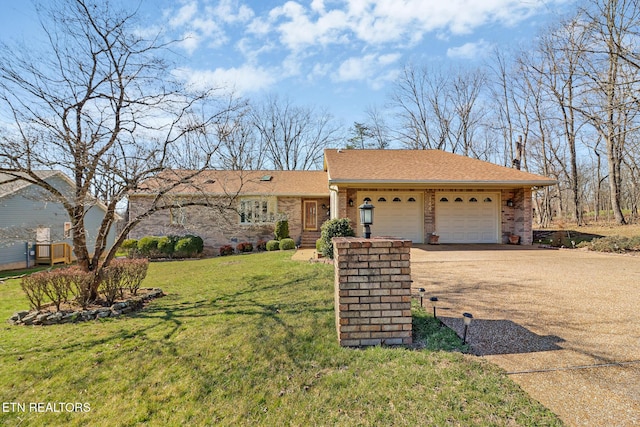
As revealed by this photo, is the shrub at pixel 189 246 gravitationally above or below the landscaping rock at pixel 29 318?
above

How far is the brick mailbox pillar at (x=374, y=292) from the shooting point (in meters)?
3.28

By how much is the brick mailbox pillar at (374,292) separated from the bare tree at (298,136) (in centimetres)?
2581

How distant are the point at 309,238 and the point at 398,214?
4.49 metres

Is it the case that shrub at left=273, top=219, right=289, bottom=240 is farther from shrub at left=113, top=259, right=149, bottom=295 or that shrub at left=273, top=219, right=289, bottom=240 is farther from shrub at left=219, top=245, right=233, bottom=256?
shrub at left=113, top=259, right=149, bottom=295

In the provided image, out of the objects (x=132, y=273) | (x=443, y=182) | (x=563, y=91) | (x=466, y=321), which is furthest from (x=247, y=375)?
(x=563, y=91)

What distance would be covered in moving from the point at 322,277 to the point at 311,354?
3.59 m

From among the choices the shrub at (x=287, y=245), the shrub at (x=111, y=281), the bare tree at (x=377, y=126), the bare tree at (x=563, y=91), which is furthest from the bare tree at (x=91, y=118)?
the bare tree at (x=377, y=126)

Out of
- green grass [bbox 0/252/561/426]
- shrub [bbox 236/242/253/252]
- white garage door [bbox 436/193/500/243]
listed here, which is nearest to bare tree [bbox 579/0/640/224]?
white garage door [bbox 436/193/500/243]

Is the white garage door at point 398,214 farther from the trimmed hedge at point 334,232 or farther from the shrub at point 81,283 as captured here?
the shrub at point 81,283

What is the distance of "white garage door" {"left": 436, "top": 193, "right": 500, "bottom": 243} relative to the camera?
41.7 ft

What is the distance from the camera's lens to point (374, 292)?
10.8ft

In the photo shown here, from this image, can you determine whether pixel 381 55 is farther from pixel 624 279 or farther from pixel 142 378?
pixel 142 378

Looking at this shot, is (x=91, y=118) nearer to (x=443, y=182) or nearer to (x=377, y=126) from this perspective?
(x=443, y=182)

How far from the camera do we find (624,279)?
5.91 metres
